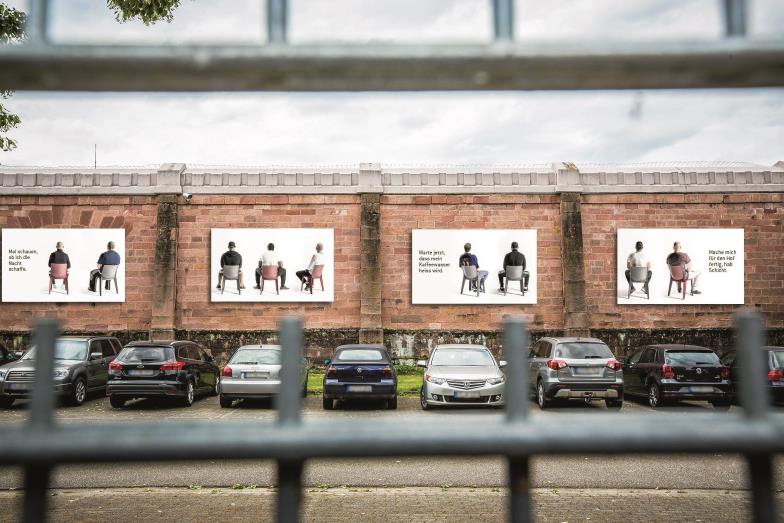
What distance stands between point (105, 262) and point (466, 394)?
16.1 m

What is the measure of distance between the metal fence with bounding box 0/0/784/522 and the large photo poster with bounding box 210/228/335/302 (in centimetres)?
2342

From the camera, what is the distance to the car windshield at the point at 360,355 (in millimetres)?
16266

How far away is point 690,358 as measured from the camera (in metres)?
16.0

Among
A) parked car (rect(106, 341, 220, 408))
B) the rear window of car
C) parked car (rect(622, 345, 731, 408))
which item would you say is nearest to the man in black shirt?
parked car (rect(622, 345, 731, 408))

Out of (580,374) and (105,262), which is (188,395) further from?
(105,262)

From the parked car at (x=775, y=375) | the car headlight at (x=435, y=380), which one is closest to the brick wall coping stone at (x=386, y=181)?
the parked car at (x=775, y=375)

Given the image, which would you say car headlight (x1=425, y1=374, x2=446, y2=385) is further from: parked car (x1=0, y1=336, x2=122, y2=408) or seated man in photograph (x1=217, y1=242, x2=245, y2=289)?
seated man in photograph (x1=217, y1=242, x2=245, y2=289)

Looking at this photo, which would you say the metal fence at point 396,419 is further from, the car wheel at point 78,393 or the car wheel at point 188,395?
the car wheel at point 78,393

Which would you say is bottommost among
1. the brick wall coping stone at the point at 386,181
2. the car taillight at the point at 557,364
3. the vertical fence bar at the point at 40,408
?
the car taillight at the point at 557,364

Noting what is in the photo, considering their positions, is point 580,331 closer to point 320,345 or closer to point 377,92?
point 320,345

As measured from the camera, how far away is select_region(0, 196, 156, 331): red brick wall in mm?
25109

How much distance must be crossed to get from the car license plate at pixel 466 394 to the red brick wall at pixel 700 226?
12087 mm

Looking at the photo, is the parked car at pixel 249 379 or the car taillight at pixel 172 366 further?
the car taillight at pixel 172 366

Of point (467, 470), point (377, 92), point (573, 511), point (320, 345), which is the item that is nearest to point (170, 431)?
point (377, 92)
